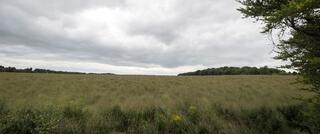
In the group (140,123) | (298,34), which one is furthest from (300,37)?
(140,123)

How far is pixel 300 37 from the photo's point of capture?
6.27 metres

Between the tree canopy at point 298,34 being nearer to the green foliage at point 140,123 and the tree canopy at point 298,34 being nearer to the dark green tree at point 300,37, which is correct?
the dark green tree at point 300,37

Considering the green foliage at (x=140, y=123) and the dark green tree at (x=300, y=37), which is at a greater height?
the dark green tree at (x=300, y=37)

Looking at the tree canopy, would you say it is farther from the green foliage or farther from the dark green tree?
the green foliage

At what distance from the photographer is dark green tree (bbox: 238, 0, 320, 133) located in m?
5.18

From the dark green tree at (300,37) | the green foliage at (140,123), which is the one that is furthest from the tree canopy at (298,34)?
Answer: the green foliage at (140,123)

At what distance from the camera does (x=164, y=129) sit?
5.16 metres

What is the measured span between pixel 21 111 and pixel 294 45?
8.63 metres

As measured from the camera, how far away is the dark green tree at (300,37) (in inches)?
204

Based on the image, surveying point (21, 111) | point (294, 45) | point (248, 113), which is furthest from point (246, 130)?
point (21, 111)

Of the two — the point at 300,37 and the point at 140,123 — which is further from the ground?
the point at 300,37

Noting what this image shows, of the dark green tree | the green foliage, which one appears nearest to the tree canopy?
the dark green tree

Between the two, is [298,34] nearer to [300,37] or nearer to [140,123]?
[300,37]

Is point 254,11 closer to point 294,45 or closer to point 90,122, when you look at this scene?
point 294,45
